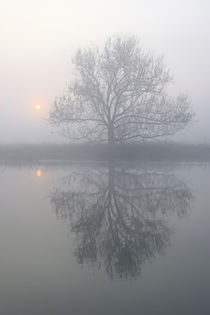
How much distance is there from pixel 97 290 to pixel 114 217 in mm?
2818

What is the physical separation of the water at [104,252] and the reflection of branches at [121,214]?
2cm

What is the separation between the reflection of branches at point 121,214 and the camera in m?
4.36

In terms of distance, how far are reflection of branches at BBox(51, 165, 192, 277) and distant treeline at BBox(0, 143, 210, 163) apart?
32.3 ft

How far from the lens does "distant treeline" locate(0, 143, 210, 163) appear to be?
20969 millimetres

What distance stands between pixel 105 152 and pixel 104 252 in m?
17.6

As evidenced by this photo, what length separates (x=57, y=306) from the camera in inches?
124

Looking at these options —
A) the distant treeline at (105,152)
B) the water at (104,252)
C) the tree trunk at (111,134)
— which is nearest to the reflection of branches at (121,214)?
the water at (104,252)

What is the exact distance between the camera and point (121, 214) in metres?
6.43

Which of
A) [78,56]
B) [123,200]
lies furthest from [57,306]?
[78,56]

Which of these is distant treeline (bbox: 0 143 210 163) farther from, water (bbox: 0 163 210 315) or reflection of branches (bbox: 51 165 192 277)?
water (bbox: 0 163 210 315)

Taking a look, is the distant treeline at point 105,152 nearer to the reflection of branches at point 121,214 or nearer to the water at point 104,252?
the reflection of branches at point 121,214

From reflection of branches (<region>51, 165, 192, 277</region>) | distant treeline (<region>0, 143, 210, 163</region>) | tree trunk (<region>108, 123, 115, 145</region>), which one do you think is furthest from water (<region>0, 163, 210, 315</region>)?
tree trunk (<region>108, 123, 115, 145</region>)

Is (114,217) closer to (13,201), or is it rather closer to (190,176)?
(13,201)

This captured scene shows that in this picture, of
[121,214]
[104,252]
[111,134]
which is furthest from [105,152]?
[104,252]
